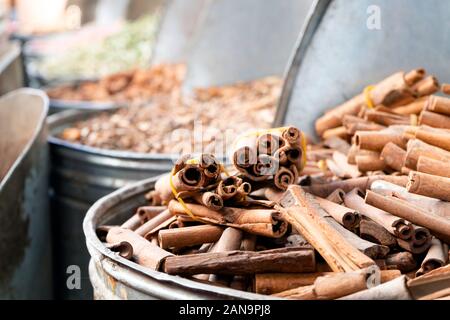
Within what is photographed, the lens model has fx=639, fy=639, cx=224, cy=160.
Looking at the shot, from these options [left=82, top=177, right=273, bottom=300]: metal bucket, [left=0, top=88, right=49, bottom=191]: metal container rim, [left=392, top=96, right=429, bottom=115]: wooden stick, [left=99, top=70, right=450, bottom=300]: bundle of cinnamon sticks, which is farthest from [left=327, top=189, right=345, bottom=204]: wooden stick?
[left=0, top=88, right=49, bottom=191]: metal container rim

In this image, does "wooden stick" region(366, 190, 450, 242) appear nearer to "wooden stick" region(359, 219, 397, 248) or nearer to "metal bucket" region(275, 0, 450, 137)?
"wooden stick" region(359, 219, 397, 248)

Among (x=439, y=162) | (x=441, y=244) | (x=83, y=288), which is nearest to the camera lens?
(x=441, y=244)

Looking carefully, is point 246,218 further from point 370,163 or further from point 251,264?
point 370,163

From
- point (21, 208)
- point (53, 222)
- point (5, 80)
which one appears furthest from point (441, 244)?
point (5, 80)

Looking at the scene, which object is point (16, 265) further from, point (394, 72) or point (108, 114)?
point (394, 72)

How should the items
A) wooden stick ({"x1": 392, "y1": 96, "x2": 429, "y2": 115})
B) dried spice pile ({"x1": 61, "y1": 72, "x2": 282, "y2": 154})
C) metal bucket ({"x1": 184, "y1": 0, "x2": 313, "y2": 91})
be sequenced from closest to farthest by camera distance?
wooden stick ({"x1": 392, "y1": 96, "x2": 429, "y2": 115}), dried spice pile ({"x1": 61, "y1": 72, "x2": 282, "y2": 154}), metal bucket ({"x1": 184, "y1": 0, "x2": 313, "y2": 91})
